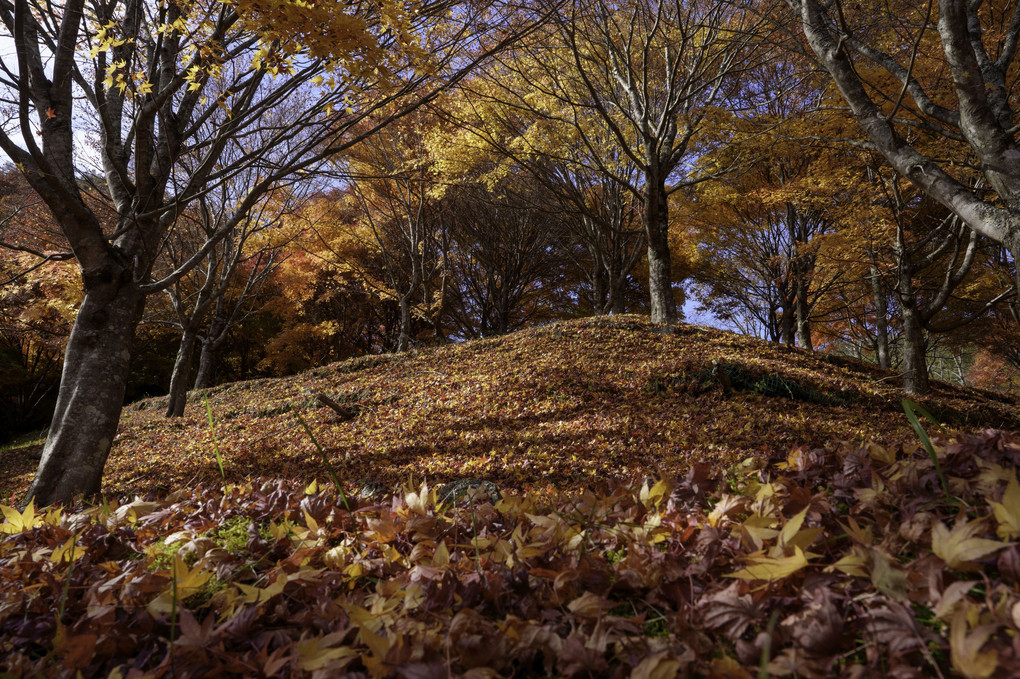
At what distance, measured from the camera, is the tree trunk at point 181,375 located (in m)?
10.1

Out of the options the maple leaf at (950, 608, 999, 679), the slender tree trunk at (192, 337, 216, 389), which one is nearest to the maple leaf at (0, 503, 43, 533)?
the maple leaf at (950, 608, 999, 679)

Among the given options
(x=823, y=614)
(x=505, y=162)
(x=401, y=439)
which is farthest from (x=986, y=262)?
(x=823, y=614)

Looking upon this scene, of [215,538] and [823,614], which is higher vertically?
[823,614]

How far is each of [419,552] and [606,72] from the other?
33.0 feet

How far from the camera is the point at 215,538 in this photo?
6.08 ft

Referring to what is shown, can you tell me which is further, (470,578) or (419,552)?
(419,552)

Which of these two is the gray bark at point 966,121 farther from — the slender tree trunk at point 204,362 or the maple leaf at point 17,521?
the slender tree trunk at point 204,362

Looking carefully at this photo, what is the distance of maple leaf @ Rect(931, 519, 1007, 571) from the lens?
2.88 ft

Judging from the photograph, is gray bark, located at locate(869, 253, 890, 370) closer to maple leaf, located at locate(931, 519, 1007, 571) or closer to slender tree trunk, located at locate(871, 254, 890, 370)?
slender tree trunk, located at locate(871, 254, 890, 370)

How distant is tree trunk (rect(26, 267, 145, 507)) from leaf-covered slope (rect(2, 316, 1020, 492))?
2.73ft

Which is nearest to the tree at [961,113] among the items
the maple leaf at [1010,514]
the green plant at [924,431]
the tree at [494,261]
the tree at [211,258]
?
the green plant at [924,431]

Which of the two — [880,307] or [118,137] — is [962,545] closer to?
[118,137]

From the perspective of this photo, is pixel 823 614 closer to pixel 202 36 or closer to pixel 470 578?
pixel 470 578

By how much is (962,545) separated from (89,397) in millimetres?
5405
